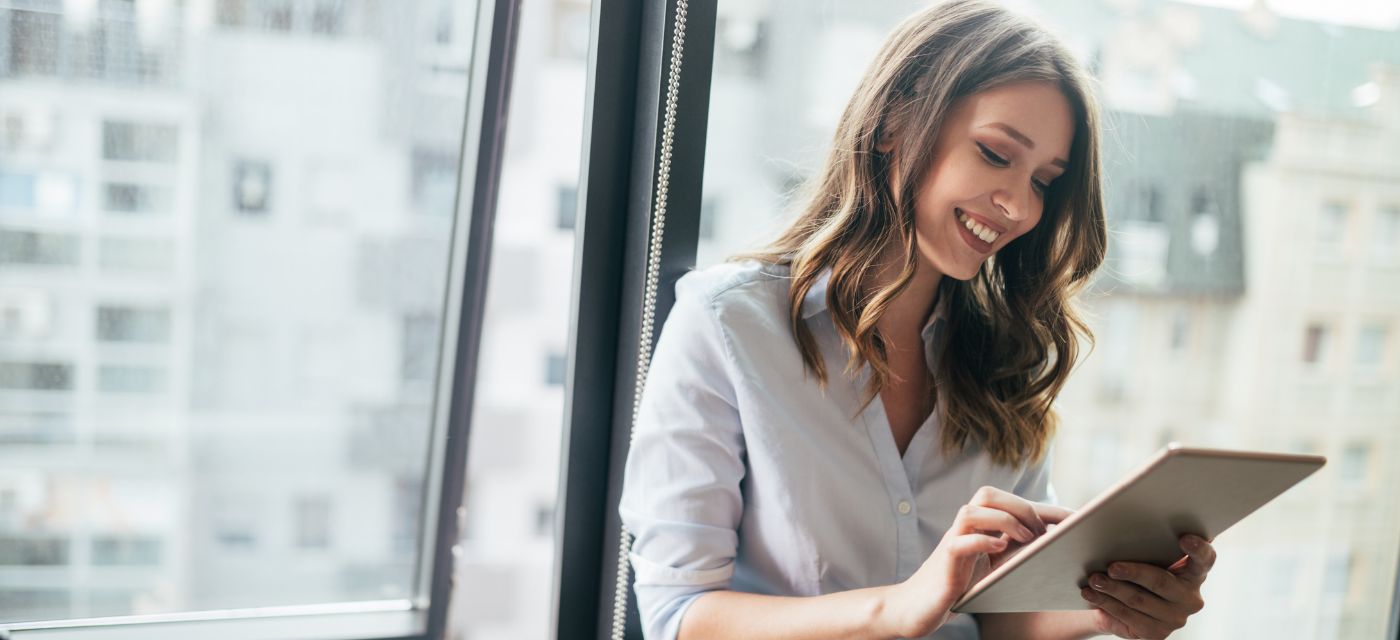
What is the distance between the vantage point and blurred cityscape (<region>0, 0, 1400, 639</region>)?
1.32m

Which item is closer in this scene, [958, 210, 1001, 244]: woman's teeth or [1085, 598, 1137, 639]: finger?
[1085, 598, 1137, 639]: finger

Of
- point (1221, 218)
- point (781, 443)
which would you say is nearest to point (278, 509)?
point (781, 443)

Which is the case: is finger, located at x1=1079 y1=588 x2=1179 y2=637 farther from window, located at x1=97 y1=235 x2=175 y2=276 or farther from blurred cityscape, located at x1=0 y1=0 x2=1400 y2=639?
window, located at x1=97 y1=235 x2=175 y2=276

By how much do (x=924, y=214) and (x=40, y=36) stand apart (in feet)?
3.55

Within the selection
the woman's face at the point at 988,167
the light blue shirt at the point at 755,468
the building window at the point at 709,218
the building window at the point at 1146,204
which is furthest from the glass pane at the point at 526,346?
the building window at the point at 1146,204

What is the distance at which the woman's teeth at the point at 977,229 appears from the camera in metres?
1.23

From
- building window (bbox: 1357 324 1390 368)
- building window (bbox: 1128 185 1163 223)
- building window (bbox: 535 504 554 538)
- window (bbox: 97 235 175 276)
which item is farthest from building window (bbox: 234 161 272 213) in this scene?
building window (bbox: 1357 324 1390 368)

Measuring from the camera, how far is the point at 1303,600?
197 cm

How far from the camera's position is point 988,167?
1211 mm

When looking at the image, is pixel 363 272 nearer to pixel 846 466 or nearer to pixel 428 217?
pixel 428 217

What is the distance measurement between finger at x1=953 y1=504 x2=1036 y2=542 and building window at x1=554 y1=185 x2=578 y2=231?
88cm

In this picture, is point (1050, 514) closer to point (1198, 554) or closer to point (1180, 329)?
point (1198, 554)

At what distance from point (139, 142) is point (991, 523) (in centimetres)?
113

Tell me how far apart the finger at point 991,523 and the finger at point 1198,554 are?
0.15 meters
